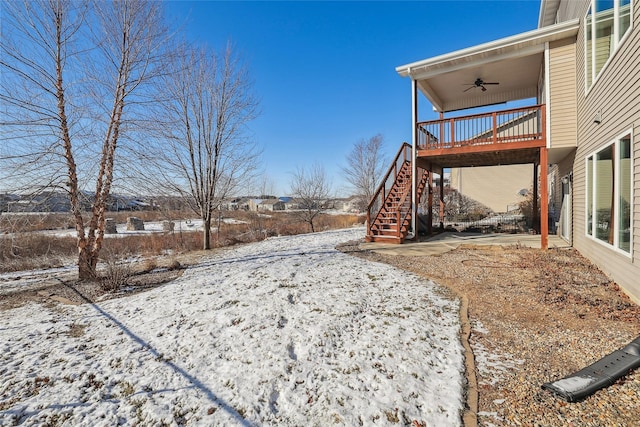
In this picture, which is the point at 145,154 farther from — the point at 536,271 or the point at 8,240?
the point at 536,271

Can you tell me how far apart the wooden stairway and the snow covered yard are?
377 cm

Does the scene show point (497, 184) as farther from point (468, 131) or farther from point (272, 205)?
point (272, 205)

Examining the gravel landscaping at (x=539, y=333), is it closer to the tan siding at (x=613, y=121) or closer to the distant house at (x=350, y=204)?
the tan siding at (x=613, y=121)

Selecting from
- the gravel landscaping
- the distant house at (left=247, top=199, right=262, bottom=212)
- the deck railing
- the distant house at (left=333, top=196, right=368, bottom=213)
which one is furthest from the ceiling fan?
the distant house at (left=247, top=199, right=262, bottom=212)

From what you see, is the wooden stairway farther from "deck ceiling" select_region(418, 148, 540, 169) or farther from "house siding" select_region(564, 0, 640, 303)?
"house siding" select_region(564, 0, 640, 303)

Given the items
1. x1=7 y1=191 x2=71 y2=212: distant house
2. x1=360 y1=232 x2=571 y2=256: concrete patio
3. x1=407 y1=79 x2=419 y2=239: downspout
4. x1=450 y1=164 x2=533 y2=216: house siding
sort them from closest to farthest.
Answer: x1=7 y1=191 x2=71 y2=212: distant house → x1=360 y1=232 x2=571 y2=256: concrete patio → x1=407 y1=79 x2=419 y2=239: downspout → x1=450 y1=164 x2=533 y2=216: house siding

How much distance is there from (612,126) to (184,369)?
6.38 metres

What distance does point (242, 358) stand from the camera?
2807 millimetres

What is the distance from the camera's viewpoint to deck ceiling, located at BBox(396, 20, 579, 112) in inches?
263

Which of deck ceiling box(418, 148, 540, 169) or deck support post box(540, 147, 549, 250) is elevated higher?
deck ceiling box(418, 148, 540, 169)

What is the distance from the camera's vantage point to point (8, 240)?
17.8ft

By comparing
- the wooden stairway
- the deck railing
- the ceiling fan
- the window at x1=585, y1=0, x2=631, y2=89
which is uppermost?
the ceiling fan

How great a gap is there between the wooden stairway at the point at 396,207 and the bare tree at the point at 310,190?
7471 millimetres

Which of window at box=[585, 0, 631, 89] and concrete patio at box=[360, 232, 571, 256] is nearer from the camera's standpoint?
window at box=[585, 0, 631, 89]
